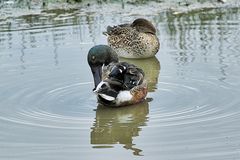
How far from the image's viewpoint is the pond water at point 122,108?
5691mm

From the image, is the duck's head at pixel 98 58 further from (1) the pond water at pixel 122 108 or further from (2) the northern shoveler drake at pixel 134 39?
(2) the northern shoveler drake at pixel 134 39

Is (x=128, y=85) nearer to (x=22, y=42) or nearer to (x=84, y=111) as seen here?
(x=84, y=111)

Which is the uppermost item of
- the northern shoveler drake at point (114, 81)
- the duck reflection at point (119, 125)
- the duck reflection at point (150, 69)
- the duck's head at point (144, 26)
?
the duck's head at point (144, 26)

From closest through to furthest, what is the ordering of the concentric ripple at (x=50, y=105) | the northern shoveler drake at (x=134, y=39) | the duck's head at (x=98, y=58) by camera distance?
the concentric ripple at (x=50, y=105), the duck's head at (x=98, y=58), the northern shoveler drake at (x=134, y=39)

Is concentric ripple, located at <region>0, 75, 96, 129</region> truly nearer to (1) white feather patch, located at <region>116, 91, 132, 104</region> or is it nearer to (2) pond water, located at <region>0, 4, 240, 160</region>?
(2) pond water, located at <region>0, 4, 240, 160</region>

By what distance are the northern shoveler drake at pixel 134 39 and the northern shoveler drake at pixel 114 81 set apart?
2109 millimetres

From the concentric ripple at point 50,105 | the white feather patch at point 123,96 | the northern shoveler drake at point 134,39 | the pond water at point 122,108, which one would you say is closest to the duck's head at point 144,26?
the northern shoveler drake at point 134,39

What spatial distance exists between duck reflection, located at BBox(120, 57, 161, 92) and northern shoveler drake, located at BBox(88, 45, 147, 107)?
21.0 inches

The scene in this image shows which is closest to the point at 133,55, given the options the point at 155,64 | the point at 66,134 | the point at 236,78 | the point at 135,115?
the point at 155,64

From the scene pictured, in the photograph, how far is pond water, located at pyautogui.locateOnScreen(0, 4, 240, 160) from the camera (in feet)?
18.7

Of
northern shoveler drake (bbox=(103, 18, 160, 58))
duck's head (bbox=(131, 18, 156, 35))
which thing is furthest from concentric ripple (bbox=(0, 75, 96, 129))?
duck's head (bbox=(131, 18, 156, 35))

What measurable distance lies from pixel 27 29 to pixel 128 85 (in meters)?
4.37

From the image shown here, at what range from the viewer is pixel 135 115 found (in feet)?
22.6

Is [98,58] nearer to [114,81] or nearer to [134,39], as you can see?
[114,81]
